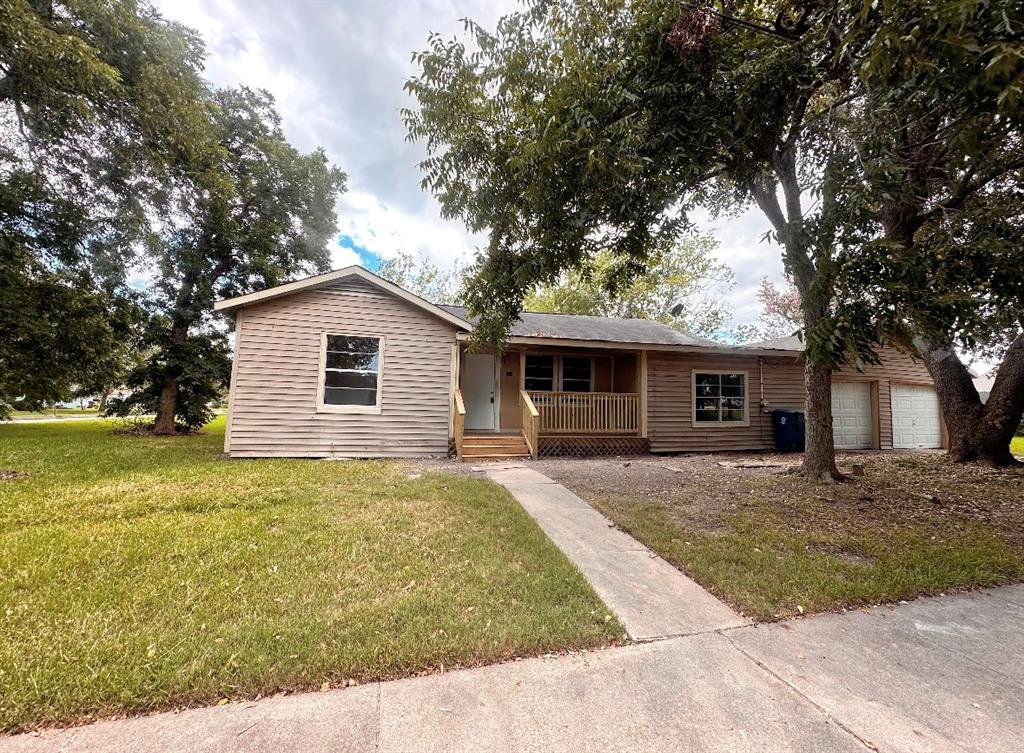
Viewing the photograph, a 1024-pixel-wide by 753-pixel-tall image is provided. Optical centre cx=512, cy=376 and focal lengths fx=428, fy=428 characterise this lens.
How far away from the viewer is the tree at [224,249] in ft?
46.4

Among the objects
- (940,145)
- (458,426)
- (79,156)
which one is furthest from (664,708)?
(79,156)

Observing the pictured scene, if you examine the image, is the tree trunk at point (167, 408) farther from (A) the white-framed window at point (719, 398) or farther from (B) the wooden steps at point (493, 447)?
(A) the white-framed window at point (719, 398)

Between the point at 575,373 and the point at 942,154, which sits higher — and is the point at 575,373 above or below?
below

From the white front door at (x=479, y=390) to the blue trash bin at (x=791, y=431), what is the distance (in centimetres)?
791

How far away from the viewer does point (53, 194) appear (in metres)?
10.4

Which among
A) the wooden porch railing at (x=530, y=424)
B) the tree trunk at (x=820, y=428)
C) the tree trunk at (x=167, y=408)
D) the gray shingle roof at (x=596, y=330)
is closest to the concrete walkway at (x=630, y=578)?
the wooden porch railing at (x=530, y=424)

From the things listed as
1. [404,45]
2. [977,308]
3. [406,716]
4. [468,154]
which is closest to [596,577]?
[406,716]

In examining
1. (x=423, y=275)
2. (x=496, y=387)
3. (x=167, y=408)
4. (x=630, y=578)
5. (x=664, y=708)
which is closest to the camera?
(x=664, y=708)

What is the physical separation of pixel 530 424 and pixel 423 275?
74.2 feet

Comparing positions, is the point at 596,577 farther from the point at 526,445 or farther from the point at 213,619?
the point at 526,445

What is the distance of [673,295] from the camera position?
88.4 ft

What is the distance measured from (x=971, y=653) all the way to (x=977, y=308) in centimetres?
287

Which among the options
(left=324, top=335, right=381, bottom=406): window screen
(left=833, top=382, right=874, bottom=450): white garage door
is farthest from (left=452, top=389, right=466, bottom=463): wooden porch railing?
(left=833, top=382, right=874, bottom=450): white garage door

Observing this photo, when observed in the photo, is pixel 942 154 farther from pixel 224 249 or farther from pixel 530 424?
pixel 224 249
